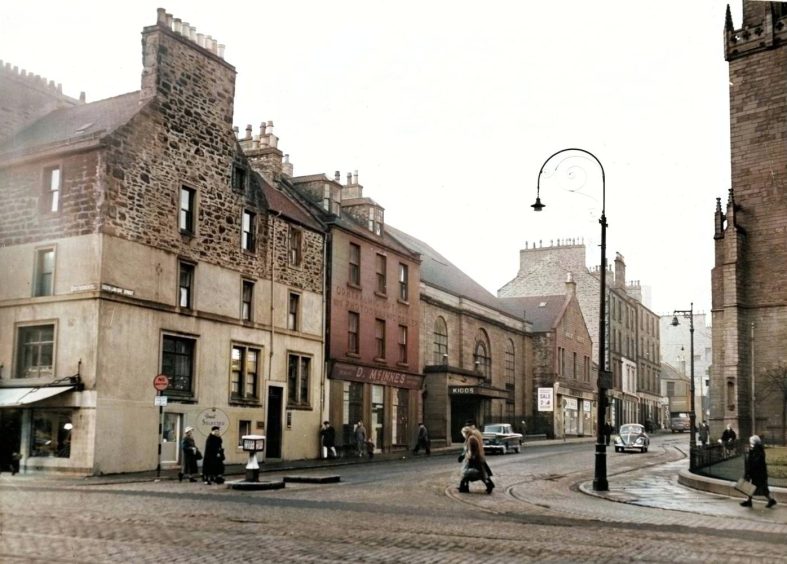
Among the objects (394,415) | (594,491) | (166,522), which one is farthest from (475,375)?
(166,522)

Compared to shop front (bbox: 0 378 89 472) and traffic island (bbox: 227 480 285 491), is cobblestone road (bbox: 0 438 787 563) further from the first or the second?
shop front (bbox: 0 378 89 472)

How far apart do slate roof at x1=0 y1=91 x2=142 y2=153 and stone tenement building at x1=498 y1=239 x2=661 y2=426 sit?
4647cm

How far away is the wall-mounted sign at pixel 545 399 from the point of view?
59.1 meters

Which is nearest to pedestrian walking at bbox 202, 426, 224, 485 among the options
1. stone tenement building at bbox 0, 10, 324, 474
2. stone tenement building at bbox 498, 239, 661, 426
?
stone tenement building at bbox 0, 10, 324, 474

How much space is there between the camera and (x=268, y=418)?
3412cm

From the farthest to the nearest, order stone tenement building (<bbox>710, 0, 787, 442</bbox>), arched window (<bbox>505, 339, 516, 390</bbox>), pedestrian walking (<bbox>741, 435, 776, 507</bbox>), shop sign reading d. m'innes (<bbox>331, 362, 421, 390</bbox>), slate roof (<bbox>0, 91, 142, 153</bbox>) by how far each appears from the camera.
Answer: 1. arched window (<bbox>505, 339, 516, 390</bbox>)
2. stone tenement building (<bbox>710, 0, 787, 442</bbox>)
3. shop sign reading d. m'innes (<bbox>331, 362, 421, 390</bbox>)
4. slate roof (<bbox>0, 91, 142, 153</bbox>)
5. pedestrian walking (<bbox>741, 435, 776, 507</bbox>)

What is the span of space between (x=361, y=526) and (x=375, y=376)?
91.3 ft

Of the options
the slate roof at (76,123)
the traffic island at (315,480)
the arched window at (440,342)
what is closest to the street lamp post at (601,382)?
the traffic island at (315,480)

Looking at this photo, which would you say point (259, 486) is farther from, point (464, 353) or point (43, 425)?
point (464, 353)

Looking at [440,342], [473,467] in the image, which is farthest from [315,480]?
[440,342]

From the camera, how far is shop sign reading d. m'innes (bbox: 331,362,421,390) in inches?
1515

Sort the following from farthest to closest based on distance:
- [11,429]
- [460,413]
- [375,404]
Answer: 1. [460,413]
2. [375,404]
3. [11,429]

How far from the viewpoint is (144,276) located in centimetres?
2788

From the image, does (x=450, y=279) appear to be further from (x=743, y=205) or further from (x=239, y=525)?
(x=239, y=525)
